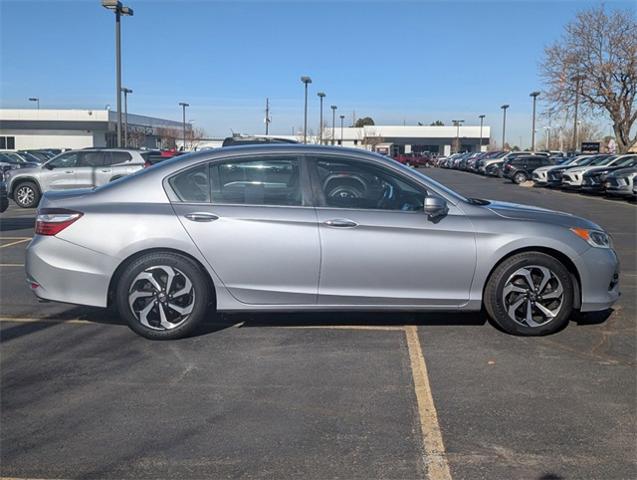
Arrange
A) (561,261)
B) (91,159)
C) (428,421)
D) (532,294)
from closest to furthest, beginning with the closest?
(428,421) → (532,294) → (561,261) → (91,159)

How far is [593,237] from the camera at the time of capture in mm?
5688

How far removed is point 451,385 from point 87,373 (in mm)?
2619

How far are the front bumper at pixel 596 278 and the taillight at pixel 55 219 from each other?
14.0ft

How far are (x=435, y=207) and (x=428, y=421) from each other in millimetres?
1988

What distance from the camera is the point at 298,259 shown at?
5422mm

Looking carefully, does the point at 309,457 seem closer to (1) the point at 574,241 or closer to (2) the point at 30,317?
(1) the point at 574,241

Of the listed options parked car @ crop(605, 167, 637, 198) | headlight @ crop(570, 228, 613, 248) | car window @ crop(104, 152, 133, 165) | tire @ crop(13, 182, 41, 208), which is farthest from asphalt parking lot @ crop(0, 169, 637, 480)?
parked car @ crop(605, 167, 637, 198)

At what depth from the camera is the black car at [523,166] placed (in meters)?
36.8

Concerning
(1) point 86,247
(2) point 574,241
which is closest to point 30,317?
(1) point 86,247

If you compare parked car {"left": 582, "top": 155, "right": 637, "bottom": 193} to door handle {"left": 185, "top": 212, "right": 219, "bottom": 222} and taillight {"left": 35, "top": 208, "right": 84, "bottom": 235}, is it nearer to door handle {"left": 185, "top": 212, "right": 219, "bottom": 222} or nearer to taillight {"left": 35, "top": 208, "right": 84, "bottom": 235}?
door handle {"left": 185, "top": 212, "right": 219, "bottom": 222}

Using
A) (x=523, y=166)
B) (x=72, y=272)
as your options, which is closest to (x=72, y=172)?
(x=72, y=272)

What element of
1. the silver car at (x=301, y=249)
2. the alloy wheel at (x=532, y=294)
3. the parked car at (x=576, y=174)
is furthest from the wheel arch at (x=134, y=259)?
the parked car at (x=576, y=174)

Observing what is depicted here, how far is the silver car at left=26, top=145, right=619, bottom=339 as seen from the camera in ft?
17.8

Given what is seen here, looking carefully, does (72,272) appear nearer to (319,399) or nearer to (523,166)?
(319,399)
